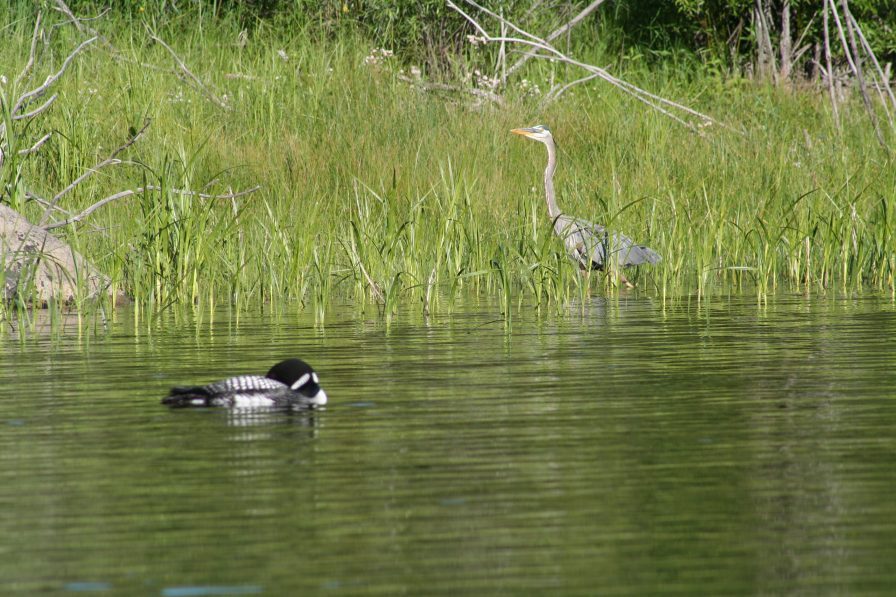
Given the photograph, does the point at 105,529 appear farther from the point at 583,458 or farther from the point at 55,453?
the point at 583,458

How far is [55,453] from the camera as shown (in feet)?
18.0

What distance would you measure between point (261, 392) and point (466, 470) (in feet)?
5.64

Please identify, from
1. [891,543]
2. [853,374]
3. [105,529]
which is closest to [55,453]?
[105,529]

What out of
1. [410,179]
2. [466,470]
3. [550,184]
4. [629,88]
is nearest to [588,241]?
[550,184]

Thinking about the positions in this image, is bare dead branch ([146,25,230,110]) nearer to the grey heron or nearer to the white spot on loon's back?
the grey heron

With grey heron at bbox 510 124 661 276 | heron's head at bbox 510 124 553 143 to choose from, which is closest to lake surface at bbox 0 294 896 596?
grey heron at bbox 510 124 661 276

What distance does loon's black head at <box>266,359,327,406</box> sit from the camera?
6528 mm

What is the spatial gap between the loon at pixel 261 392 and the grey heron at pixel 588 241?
4.49 meters

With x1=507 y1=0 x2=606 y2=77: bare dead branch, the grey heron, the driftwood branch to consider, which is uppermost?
x1=507 y1=0 x2=606 y2=77: bare dead branch

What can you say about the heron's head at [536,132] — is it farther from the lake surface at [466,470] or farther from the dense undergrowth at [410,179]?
the lake surface at [466,470]

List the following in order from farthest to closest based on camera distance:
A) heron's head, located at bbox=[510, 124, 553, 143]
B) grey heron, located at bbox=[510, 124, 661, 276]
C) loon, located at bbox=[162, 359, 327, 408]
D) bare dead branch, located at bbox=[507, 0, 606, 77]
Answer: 1. bare dead branch, located at bbox=[507, 0, 606, 77]
2. heron's head, located at bbox=[510, 124, 553, 143]
3. grey heron, located at bbox=[510, 124, 661, 276]
4. loon, located at bbox=[162, 359, 327, 408]

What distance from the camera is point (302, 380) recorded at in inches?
259

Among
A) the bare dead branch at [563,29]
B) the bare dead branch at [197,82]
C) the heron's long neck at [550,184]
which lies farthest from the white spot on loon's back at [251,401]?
the bare dead branch at [563,29]

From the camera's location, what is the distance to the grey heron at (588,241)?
11258 mm
